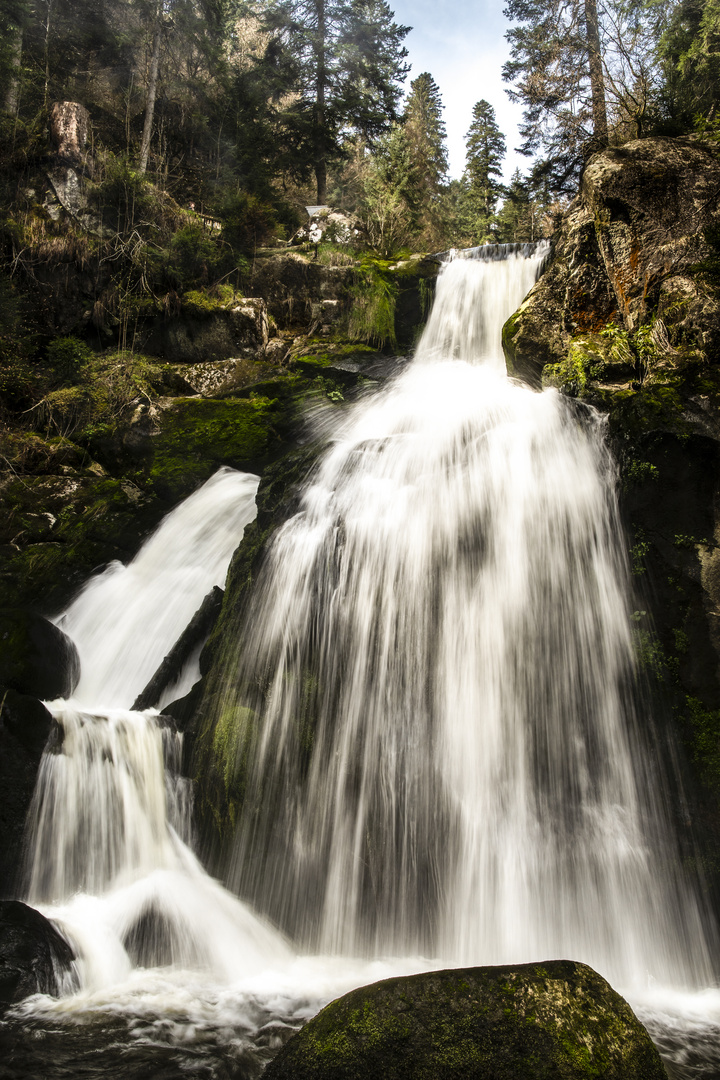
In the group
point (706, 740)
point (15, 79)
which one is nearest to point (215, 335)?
point (15, 79)

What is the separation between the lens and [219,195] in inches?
583

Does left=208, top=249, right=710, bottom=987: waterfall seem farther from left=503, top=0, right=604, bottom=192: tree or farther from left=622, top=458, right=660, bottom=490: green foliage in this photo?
left=503, top=0, right=604, bottom=192: tree

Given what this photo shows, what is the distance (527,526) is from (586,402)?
1888 mm

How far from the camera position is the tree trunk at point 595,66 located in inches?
523

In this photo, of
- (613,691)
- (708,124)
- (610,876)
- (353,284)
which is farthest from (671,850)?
(353,284)

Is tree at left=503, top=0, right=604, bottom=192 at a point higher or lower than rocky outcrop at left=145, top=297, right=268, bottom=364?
higher

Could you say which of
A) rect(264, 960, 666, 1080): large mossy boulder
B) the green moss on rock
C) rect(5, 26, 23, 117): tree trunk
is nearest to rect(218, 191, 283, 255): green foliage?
rect(5, 26, 23, 117): tree trunk

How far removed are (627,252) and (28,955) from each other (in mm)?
9920

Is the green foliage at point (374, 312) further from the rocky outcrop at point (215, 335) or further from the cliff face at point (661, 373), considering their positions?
the cliff face at point (661, 373)

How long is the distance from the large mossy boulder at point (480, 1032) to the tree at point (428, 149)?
22.7 m

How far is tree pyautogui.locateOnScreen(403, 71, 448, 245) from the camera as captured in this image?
24.0 m

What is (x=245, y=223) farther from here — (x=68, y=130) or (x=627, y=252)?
(x=627, y=252)

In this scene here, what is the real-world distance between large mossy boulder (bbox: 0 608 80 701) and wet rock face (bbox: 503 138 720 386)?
7.68 meters

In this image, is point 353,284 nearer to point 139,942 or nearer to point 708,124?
point 708,124
